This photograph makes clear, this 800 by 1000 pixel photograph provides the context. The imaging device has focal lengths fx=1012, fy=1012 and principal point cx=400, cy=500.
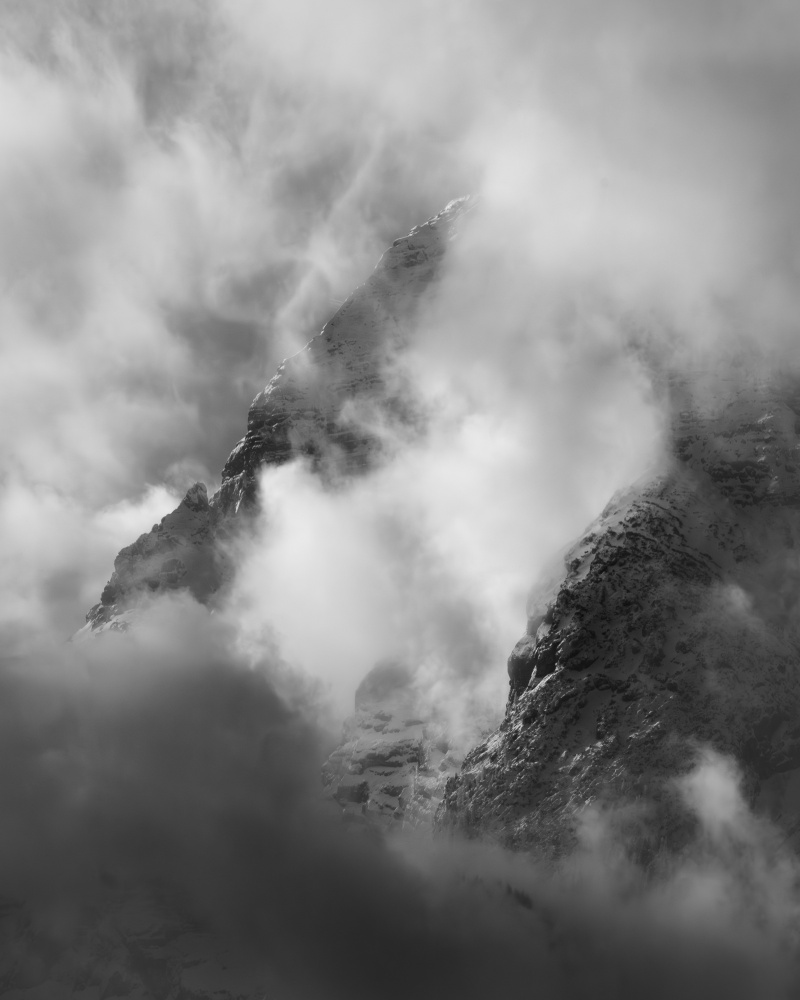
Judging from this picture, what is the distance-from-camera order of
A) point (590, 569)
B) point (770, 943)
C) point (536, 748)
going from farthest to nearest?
1. point (590, 569)
2. point (536, 748)
3. point (770, 943)

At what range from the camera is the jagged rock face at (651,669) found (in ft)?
543

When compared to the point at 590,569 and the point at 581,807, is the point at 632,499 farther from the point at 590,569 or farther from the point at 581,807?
Answer: the point at 581,807

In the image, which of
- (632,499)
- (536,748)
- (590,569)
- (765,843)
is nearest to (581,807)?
(536,748)

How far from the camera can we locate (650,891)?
161875 millimetres

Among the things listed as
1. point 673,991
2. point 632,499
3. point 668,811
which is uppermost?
point 632,499

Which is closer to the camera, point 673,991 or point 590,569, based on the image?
point 673,991

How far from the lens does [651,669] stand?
17350 centimetres

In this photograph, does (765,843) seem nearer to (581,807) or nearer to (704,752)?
(704,752)

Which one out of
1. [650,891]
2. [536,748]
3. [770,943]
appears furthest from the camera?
[536,748]

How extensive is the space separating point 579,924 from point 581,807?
20822 millimetres

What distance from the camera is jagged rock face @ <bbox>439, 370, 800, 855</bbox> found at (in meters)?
166

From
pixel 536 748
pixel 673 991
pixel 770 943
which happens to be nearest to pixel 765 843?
pixel 770 943

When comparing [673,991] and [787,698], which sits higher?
[787,698]

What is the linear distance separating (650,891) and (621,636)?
4170 cm
